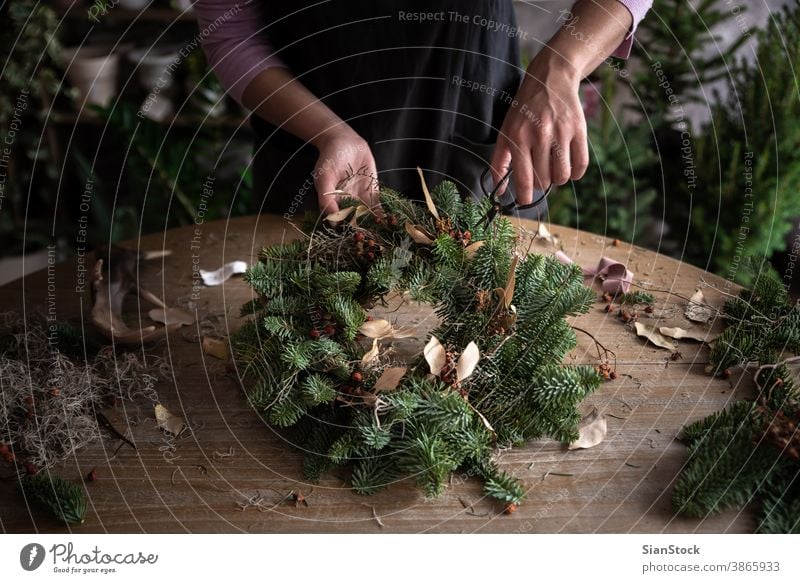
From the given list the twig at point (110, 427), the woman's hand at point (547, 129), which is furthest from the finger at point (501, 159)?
the twig at point (110, 427)

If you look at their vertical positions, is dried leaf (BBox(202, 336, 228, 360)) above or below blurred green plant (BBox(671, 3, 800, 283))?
below

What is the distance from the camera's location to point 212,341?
0.81 m

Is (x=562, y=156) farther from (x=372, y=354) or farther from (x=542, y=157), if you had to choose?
(x=372, y=354)

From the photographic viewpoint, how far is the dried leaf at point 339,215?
748 millimetres

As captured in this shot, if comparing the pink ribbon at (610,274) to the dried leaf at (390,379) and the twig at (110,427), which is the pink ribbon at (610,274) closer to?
the dried leaf at (390,379)

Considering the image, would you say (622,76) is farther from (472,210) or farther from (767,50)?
(472,210)

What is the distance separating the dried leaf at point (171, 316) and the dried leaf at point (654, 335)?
54 centimetres

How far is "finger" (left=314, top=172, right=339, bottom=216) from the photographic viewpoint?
775 millimetres

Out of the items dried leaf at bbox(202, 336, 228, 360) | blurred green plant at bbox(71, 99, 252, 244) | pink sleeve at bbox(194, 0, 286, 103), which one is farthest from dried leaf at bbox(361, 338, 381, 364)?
blurred green plant at bbox(71, 99, 252, 244)

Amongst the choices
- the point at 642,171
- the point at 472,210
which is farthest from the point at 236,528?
the point at 642,171

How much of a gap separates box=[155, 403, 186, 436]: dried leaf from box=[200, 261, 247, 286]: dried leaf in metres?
0.27

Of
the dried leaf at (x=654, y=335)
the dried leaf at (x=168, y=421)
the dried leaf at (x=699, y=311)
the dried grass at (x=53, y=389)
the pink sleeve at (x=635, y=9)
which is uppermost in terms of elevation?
the pink sleeve at (x=635, y=9)

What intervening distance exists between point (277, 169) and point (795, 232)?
1321 mm

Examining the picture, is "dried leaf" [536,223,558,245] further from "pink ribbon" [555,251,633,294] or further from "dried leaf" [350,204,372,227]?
"dried leaf" [350,204,372,227]
